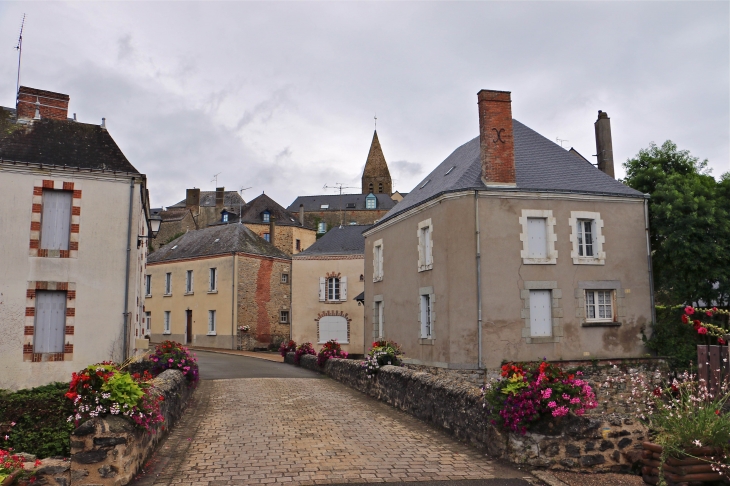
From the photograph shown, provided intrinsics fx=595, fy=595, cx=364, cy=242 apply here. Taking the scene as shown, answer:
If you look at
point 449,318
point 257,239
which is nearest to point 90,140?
point 449,318

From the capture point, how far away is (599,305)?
16.9 m

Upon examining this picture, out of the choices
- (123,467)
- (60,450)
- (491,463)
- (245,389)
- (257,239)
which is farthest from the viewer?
(257,239)

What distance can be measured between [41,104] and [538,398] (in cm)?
1494

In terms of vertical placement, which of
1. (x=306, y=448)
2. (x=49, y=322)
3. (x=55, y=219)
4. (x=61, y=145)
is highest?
(x=61, y=145)

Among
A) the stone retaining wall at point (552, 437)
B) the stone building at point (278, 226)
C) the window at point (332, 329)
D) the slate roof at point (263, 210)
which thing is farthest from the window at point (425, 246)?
the slate roof at point (263, 210)

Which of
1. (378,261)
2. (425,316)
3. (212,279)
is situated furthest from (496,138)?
(212,279)

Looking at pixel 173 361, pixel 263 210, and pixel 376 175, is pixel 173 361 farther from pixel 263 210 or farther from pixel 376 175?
pixel 376 175

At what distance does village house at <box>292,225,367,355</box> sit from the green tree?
49.3 feet

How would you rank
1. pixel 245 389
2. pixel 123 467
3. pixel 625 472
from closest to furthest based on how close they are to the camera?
1. pixel 123 467
2. pixel 625 472
3. pixel 245 389

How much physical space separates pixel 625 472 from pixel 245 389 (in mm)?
9494

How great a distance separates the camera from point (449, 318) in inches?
631

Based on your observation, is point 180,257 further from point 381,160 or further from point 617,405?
point 381,160

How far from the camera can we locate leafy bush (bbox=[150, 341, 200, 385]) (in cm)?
1210

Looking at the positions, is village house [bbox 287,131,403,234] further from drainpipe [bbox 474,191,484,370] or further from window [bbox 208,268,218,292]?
drainpipe [bbox 474,191,484,370]
